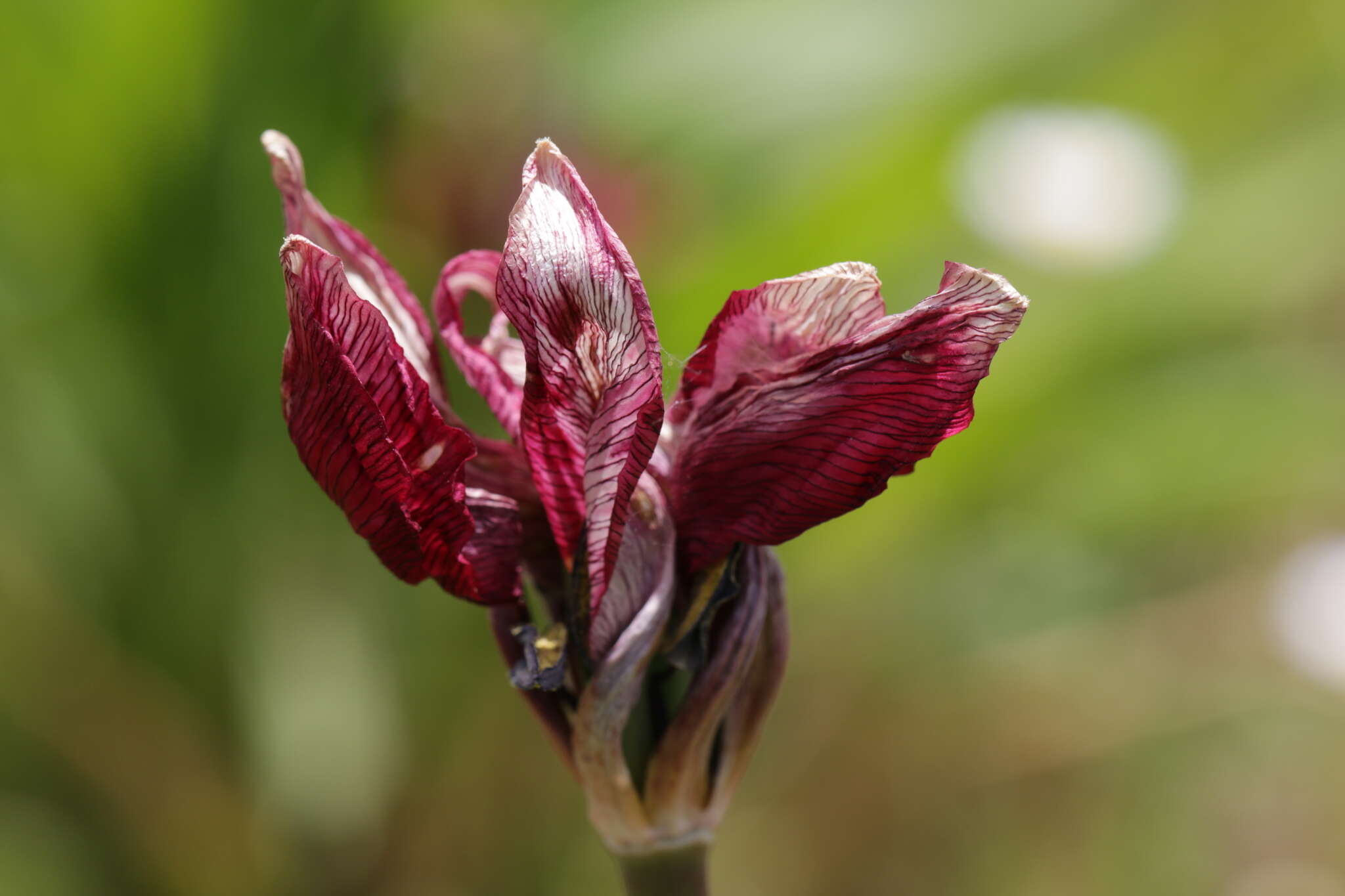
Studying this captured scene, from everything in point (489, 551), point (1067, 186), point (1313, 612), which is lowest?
point (1313, 612)

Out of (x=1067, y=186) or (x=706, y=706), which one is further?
(x=1067, y=186)

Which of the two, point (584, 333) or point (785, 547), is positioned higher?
point (584, 333)

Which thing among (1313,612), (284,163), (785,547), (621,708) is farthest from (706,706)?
(1313,612)

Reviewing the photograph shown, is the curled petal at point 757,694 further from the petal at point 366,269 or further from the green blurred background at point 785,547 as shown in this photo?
the green blurred background at point 785,547

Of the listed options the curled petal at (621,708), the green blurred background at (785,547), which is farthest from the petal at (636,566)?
the green blurred background at (785,547)

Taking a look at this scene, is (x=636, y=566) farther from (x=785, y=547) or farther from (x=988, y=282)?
(x=785, y=547)

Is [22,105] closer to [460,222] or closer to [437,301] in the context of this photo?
[460,222]
